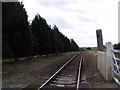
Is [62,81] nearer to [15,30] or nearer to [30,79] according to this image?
[30,79]

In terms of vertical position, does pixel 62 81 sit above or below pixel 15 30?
below

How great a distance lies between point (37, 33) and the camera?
45625mm

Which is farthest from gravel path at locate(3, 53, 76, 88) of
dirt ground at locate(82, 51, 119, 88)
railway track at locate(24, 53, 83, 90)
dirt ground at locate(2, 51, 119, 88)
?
dirt ground at locate(82, 51, 119, 88)

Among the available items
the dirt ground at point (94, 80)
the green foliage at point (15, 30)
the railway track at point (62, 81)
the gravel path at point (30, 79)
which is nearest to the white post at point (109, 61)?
the dirt ground at point (94, 80)

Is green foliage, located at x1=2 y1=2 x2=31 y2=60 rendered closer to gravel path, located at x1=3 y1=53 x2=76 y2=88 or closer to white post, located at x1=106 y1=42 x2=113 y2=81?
gravel path, located at x1=3 y1=53 x2=76 y2=88

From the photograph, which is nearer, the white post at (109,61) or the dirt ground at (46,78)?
the dirt ground at (46,78)

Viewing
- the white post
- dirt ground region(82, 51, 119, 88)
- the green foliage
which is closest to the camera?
dirt ground region(82, 51, 119, 88)

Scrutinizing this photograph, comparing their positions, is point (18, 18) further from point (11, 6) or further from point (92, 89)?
point (92, 89)

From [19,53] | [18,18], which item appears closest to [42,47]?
[19,53]

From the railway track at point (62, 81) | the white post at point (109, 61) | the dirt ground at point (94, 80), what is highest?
the white post at point (109, 61)

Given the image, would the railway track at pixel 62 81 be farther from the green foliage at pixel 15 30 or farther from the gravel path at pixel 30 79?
the green foliage at pixel 15 30

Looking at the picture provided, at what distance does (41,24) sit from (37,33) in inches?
90.6

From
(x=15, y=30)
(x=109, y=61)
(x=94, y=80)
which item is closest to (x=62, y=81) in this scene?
(x=94, y=80)

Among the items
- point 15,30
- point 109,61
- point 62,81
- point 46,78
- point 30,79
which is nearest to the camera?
point 109,61
